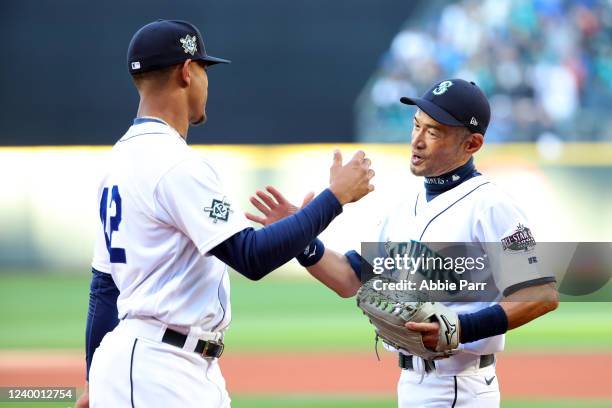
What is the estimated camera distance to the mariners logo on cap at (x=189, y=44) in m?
2.62

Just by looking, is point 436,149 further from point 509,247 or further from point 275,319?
point 275,319

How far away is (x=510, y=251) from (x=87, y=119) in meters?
10.9

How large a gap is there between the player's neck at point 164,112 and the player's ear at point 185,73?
74mm

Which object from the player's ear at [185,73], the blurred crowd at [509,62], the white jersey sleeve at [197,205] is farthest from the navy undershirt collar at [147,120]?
the blurred crowd at [509,62]

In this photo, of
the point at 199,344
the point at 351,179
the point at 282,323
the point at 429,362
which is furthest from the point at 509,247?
the point at 282,323

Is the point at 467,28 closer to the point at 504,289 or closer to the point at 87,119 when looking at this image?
the point at 87,119

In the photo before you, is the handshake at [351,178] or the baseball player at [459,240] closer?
the handshake at [351,178]

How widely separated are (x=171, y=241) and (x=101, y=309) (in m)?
0.51

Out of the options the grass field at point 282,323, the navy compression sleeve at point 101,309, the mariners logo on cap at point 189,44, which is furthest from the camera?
the grass field at point 282,323

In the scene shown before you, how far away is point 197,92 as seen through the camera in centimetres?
270

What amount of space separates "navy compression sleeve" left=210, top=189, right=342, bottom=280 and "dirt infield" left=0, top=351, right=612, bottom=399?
4169 mm

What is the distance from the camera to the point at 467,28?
13414 mm

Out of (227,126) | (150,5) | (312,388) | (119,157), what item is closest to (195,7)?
(150,5)

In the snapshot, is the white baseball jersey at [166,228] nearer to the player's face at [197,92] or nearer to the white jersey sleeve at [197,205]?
the white jersey sleeve at [197,205]
